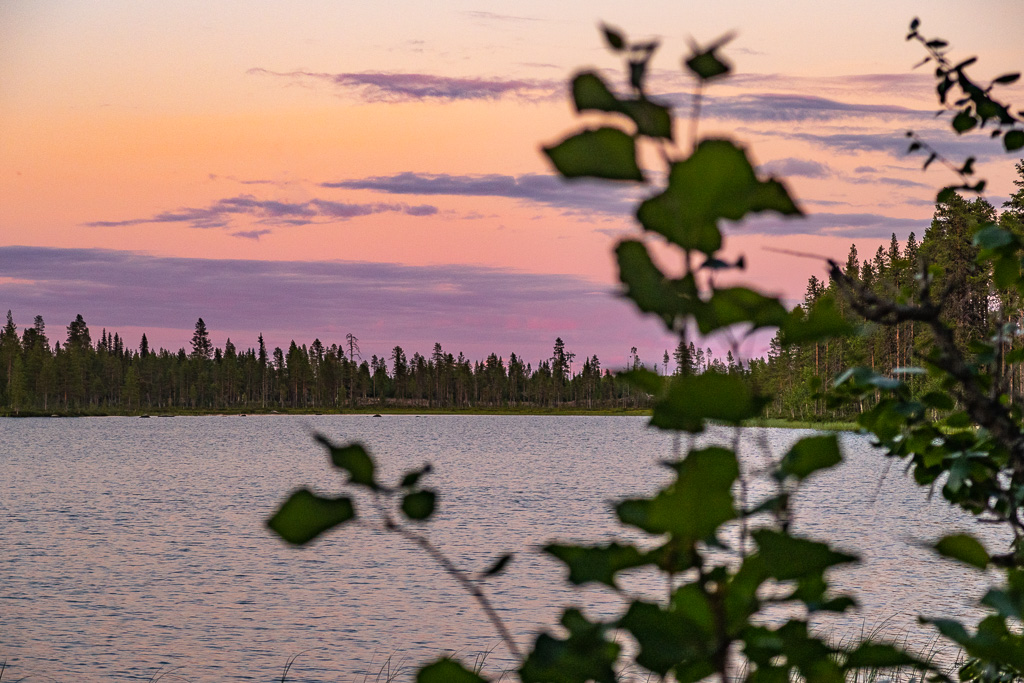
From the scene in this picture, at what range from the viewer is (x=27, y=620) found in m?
24.5

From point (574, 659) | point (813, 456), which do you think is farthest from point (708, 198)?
point (574, 659)

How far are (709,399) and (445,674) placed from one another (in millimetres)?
596

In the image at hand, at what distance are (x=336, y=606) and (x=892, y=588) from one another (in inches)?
615

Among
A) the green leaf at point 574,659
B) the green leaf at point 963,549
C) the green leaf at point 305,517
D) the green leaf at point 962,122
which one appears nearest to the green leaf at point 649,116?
the green leaf at point 305,517

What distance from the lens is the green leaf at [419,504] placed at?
113cm

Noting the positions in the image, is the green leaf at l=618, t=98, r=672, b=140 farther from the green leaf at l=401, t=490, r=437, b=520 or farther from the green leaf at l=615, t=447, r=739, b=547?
the green leaf at l=401, t=490, r=437, b=520

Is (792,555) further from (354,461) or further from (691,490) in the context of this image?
(354,461)

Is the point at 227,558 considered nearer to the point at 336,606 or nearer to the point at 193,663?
the point at 336,606

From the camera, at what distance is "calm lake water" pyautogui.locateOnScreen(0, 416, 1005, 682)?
803 inches

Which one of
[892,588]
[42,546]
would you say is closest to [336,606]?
[892,588]

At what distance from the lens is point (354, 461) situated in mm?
1039

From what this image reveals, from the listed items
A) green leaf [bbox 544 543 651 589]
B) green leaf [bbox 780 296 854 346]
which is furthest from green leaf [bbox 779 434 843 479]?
green leaf [bbox 544 543 651 589]

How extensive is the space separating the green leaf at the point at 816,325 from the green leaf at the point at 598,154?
274mm

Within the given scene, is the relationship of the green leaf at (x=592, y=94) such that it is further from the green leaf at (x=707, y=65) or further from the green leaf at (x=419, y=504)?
the green leaf at (x=419, y=504)
